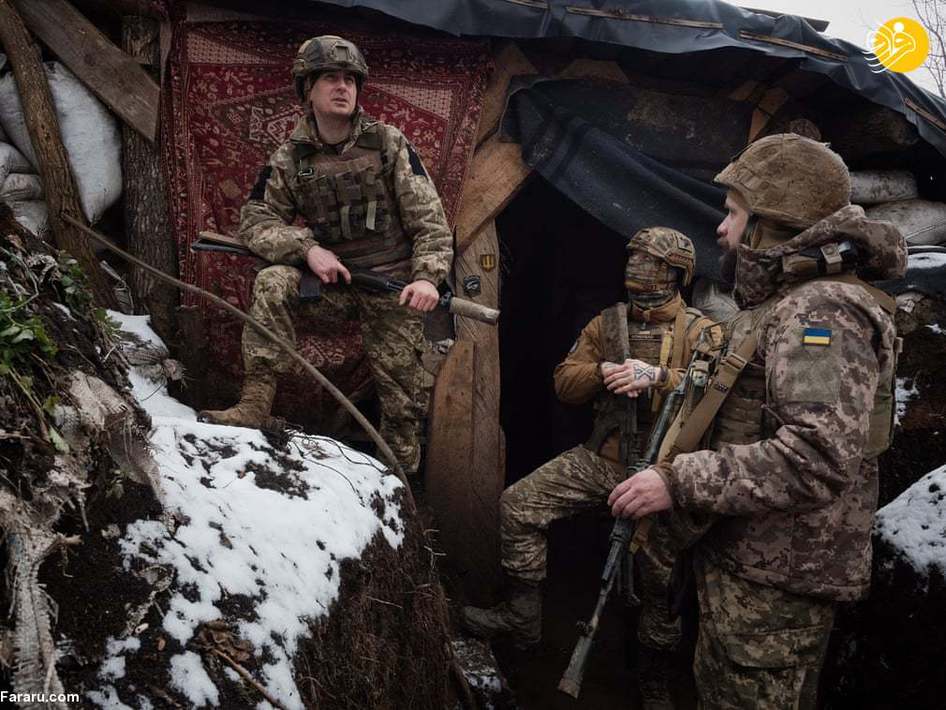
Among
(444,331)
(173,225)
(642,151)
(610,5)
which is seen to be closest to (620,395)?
(444,331)

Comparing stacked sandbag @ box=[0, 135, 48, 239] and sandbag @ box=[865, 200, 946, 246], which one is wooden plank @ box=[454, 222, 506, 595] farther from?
sandbag @ box=[865, 200, 946, 246]

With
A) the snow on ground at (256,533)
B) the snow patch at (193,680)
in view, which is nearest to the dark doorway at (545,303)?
the snow on ground at (256,533)

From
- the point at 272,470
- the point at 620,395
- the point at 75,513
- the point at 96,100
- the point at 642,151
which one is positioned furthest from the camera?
the point at 642,151

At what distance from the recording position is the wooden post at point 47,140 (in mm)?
4062

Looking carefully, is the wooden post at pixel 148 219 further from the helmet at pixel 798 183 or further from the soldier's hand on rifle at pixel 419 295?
the helmet at pixel 798 183

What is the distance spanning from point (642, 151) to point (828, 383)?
10.9 ft

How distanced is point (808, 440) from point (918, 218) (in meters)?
4.17

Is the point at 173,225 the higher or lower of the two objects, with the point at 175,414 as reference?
higher

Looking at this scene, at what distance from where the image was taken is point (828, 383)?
6.28 ft

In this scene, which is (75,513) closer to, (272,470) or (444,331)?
(272,470)

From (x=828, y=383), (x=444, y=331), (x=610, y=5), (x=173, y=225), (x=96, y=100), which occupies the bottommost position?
(x=444, y=331)

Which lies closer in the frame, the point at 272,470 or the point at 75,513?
the point at 75,513

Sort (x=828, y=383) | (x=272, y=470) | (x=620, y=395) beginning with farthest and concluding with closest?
(x=620, y=395), (x=272, y=470), (x=828, y=383)

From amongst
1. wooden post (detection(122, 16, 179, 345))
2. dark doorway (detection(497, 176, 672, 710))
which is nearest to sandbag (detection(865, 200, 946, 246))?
dark doorway (detection(497, 176, 672, 710))
